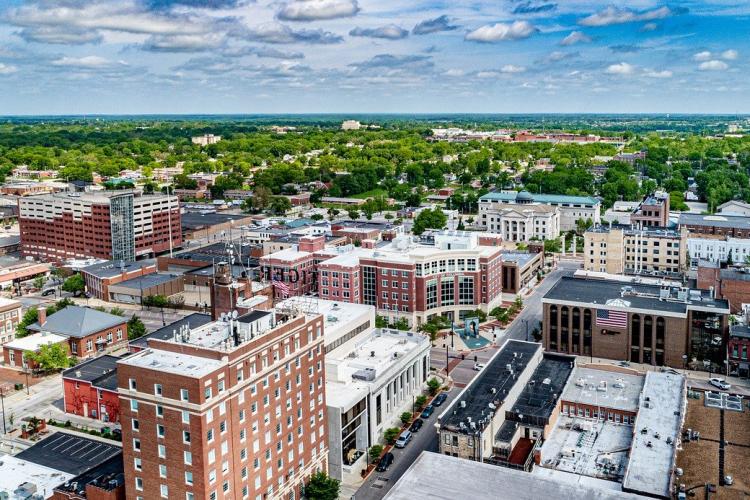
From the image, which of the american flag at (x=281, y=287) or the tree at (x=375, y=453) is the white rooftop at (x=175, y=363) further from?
the american flag at (x=281, y=287)

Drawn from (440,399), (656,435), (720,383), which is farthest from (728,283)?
(440,399)

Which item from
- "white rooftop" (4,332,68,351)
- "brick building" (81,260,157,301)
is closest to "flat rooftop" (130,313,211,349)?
"white rooftop" (4,332,68,351)

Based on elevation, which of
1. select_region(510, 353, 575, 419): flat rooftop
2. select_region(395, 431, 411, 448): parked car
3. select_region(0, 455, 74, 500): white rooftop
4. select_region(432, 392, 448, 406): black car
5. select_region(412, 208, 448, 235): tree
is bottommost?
select_region(395, 431, 411, 448): parked car

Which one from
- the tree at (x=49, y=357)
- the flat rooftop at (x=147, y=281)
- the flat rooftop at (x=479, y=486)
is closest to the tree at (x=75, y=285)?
the flat rooftop at (x=147, y=281)

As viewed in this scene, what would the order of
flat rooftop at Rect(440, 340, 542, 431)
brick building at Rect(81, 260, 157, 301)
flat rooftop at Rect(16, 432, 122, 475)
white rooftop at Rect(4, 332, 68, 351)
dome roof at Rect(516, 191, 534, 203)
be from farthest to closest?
dome roof at Rect(516, 191, 534, 203), brick building at Rect(81, 260, 157, 301), white rooftop at Rect(4, 332, 68, 351), flat rooftop at Rect(440, 340, 542, 431), flat rooftop at Rect(16, 432, 122, 475)

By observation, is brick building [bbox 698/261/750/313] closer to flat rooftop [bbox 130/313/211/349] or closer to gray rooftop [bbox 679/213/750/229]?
gray rooftop [bbox 679/213/750/229]

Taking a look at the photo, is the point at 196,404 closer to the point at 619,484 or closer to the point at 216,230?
the point at 619,484

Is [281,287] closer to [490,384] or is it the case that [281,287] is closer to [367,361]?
[367,361]
